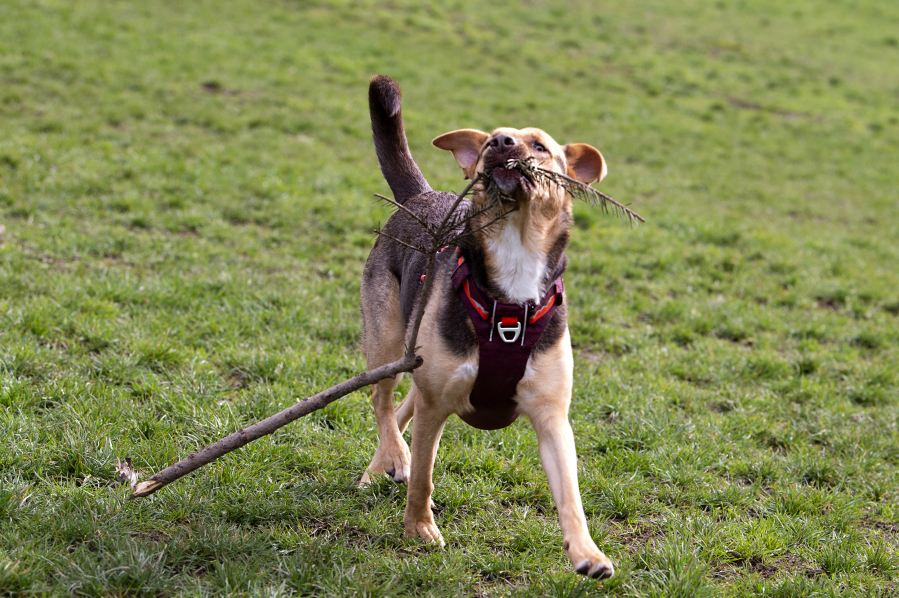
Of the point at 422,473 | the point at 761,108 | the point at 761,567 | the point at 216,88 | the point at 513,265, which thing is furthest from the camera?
the point at 761,108

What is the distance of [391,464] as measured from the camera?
4094 millimetres

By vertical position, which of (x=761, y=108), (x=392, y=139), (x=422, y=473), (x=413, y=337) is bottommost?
(x=422, y=473)

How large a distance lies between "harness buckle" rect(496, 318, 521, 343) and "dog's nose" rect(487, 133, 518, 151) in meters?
0.75

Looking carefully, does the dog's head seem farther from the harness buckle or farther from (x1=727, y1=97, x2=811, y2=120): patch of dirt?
(x1=727, y1=97, x2=811, y2=120): patch of dirt

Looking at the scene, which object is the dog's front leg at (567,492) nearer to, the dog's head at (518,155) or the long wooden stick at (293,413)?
the long wooden stick at (293,413)

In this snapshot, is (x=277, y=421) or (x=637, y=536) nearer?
(x=277, y=421)

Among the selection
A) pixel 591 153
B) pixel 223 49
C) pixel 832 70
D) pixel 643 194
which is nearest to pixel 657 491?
pixel 591 153

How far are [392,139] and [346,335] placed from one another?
6.16 feet

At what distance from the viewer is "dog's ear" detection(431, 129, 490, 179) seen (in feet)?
12.3

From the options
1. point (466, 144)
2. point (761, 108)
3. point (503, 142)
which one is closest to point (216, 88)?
→ point (466, 144)

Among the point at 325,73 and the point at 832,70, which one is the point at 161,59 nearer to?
the point at 325,73

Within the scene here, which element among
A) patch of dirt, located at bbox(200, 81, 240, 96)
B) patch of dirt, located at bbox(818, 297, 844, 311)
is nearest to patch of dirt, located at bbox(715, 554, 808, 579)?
patch of dirt, located at bbox(818, 297, 844, 311)

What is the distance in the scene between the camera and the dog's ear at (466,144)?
3.75 metres

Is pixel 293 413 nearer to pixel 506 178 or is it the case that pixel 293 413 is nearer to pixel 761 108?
pixel 506 178
